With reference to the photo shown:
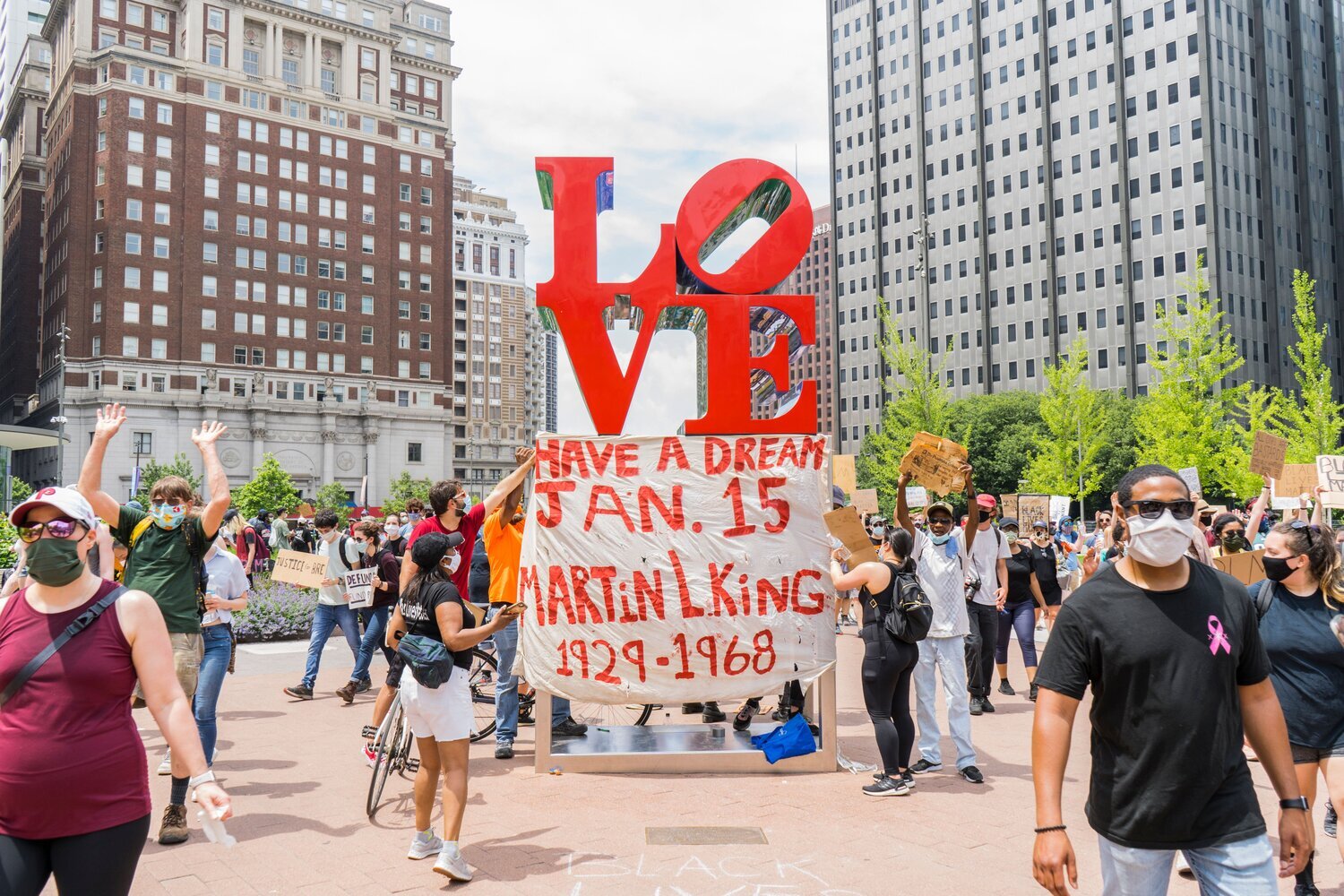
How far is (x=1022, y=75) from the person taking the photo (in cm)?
8719

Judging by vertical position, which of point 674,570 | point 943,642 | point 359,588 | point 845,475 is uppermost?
point 845,475

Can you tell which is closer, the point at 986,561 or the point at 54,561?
the point at 54,561

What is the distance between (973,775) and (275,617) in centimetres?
1271

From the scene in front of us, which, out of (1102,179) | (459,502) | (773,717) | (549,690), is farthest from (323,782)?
(1102,179)

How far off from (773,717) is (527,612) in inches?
110

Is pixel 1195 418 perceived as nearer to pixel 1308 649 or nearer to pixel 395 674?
pixel 1308 649

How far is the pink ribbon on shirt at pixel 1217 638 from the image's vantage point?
3.16 meters

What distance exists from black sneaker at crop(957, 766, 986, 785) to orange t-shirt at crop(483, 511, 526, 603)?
3.91 metres

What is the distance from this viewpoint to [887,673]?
7.20 meters

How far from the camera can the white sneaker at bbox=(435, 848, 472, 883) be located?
529cm

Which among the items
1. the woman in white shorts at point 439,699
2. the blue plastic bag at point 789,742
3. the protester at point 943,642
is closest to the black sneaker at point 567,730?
the blue plastic bag at point 789,742

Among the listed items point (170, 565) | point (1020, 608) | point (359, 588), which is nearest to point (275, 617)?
point (359, 588)

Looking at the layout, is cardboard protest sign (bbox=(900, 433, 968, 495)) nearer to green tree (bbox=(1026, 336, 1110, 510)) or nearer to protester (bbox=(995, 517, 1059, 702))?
protester (bbox=(995, 517, 1059, 702))

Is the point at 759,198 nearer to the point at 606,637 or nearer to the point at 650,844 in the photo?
the point at 606,637
